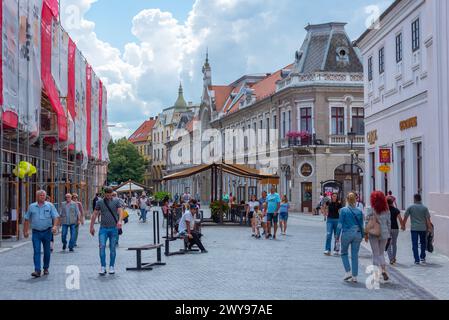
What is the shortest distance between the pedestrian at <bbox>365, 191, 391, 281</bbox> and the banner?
13.1 meters

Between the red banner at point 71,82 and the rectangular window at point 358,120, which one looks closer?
the red banner at point 71,82

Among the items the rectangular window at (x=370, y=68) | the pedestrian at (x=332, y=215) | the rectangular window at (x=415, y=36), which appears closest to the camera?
the pedestrian at (x=332, y=215)

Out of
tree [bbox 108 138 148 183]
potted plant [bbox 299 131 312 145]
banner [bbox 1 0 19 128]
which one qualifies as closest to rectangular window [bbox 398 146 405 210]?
banner [bbox 1 0 19 128]

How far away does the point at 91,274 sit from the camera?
14930 mm

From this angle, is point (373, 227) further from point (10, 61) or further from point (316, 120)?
point (316, 120)

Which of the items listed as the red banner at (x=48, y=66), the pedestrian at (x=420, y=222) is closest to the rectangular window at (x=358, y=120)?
the red banner at (x=48, y=66)

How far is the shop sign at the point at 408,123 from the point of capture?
26.8 meters

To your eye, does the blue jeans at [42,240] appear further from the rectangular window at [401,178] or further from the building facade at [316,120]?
the building facade at [316,120]

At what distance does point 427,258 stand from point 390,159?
39.8ft

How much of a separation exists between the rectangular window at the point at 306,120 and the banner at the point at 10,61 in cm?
3360

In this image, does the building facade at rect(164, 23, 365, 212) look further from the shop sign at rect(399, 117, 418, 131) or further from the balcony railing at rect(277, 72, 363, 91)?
the shop sign at rect(399, 117, 418, 131)

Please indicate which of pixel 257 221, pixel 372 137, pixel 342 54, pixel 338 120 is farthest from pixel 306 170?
pixel 257 221
